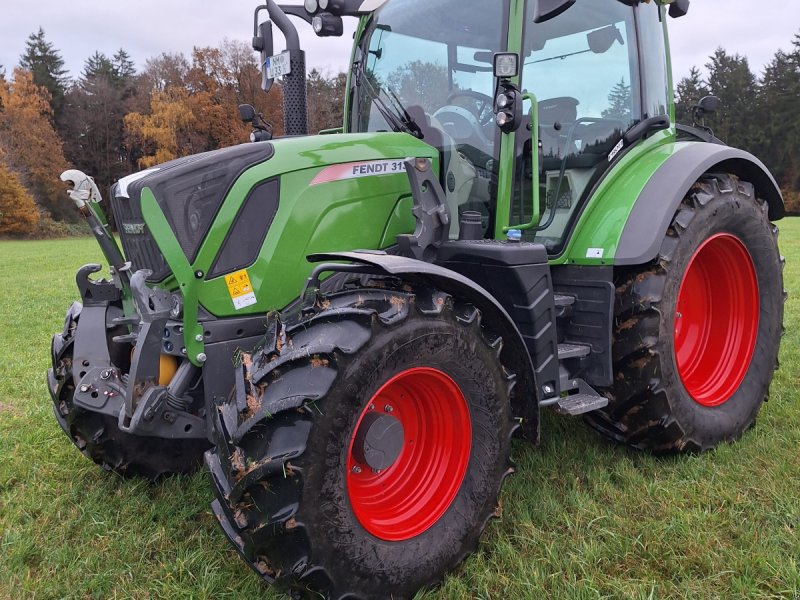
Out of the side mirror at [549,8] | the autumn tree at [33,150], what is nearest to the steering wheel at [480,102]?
the side mirror at [549,8]

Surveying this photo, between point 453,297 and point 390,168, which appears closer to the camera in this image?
point 453,297

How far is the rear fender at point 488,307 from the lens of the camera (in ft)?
7.01

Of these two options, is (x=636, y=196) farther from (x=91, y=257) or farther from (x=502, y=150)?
(x=91, y=257)

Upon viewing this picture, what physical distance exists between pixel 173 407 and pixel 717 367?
2.86 m

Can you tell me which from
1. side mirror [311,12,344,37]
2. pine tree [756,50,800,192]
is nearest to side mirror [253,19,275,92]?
side mirror [311,12,344,37]

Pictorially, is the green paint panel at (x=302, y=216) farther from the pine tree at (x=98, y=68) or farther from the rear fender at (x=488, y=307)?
the pine tree at (x=98, y=68)

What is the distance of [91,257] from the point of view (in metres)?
17.5

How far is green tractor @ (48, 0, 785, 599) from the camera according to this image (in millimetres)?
2021

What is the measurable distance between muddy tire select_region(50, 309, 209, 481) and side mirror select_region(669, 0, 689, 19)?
3.55 m

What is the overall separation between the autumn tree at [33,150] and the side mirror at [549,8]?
3615cm

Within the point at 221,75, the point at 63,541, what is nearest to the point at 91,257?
the point at 63,541

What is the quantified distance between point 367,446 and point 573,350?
1159mm

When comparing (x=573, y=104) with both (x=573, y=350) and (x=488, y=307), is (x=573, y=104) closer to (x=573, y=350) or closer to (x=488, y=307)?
(x=573, y=350)

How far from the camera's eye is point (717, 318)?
3.64 meters
